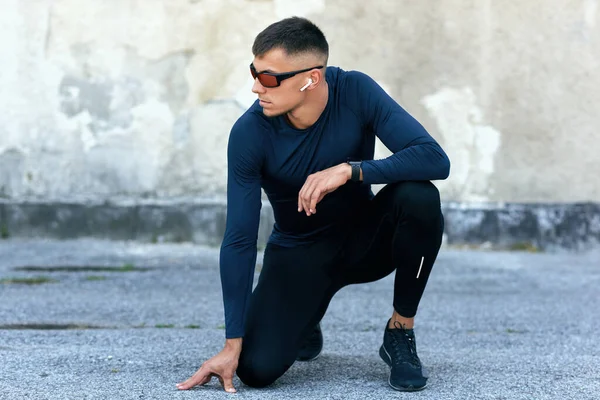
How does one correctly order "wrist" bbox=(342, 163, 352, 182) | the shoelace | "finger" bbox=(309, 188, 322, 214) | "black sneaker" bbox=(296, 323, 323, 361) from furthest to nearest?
"black sneaker" bbox=(296, 323, 323, 361) → the shoelace → "wrist" bbox=(342, 163, 352, 182) → "finger" bbox=(309, 188, 322, 214)

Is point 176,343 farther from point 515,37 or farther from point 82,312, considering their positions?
point 515,37

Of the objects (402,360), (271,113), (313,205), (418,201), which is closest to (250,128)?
(271,113)

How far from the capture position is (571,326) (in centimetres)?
540

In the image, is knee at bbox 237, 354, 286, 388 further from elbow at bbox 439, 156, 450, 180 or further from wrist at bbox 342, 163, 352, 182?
elbow at bbox 439, 156, 450, 180

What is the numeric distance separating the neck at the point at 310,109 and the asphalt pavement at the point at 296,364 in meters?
1.02

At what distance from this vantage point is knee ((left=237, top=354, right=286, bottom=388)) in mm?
3721

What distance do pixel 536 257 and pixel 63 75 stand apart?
4.25 m

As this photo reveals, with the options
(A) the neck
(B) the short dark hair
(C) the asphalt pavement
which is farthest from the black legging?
(B) the short dark hair

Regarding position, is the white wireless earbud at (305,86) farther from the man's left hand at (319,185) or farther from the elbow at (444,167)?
the elbow at (444,167)

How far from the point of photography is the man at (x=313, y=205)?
12.1 feet

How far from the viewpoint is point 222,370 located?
12.0 feet

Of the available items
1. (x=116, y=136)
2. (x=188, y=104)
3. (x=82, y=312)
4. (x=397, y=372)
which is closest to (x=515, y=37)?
(x=188, y=104)

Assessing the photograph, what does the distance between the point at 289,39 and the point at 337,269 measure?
0.96 m

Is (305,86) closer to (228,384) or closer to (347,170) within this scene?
(347,170)
